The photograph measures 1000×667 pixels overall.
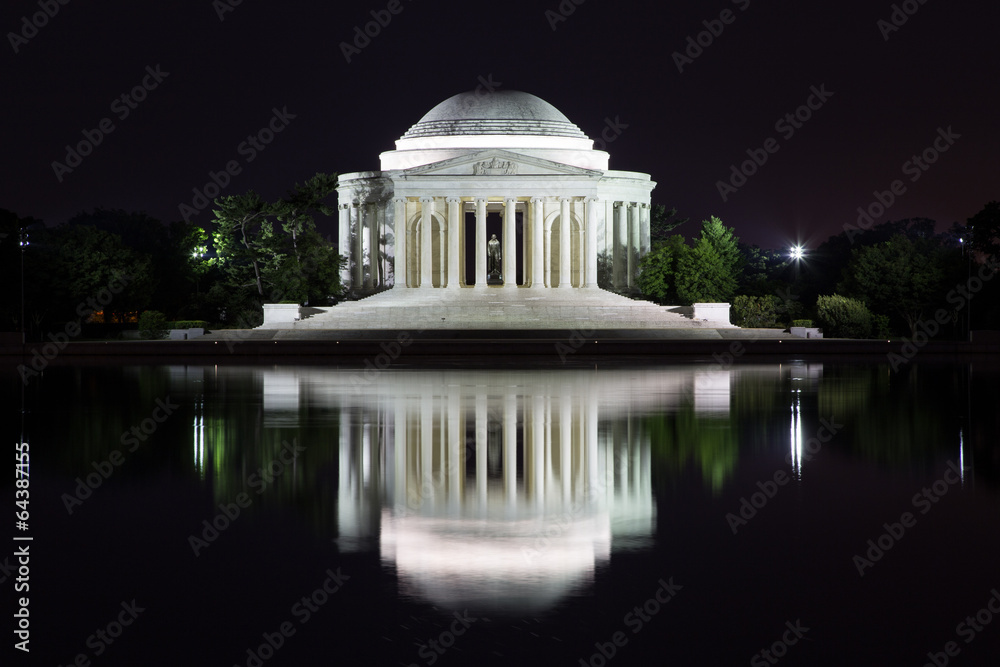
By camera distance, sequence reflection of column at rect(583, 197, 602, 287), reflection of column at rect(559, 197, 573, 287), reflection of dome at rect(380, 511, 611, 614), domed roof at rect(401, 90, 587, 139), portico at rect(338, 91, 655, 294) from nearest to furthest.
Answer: reflection of dome at rect(380, 511, 611, 614)
portico at rect(338, 91, 655, 294)
reflection of column at rect(583, 197, 602, 287)
reflection of column at rect(559, 197, 573, 287)
domed roof at rect(401, 90, 587, 139)

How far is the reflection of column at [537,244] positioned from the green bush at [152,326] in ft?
96.6

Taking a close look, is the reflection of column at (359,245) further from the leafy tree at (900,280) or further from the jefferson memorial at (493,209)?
the leafy tree at (900,280)

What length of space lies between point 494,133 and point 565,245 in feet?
38.8

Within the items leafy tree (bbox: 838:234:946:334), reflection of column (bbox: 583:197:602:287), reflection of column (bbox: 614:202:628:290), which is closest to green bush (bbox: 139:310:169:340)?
reflection of column (bbox: 583:197:602:287)

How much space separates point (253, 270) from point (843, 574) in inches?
3294

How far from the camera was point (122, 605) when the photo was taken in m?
11.0

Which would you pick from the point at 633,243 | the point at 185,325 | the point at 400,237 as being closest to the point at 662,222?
the point at 633,243

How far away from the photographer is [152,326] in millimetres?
79750

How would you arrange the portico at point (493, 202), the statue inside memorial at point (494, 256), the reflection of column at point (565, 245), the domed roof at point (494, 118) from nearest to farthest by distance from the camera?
the portico at point (493, 202) → the reflection of column at point (565, 245) → the domed roof at point (494, 118) → the statue inside memorial at point (494, 256)

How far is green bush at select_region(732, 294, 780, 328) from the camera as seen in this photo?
88.8 meters

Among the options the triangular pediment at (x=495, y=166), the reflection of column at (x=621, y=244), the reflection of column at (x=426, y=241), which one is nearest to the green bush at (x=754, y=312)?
the reflection of column at (x=621, y=244)

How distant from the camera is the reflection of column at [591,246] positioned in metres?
98.4

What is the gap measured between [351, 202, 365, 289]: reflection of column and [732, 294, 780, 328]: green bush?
31.5m

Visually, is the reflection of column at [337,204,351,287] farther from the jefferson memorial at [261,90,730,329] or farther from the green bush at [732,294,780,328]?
the green bush at [732,294,780,328]
